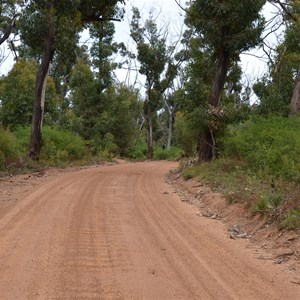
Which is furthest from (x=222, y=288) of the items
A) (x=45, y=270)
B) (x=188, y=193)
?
(x=188, y=193)

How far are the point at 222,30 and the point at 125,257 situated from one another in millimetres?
15727

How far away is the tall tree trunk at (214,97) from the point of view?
20.6m

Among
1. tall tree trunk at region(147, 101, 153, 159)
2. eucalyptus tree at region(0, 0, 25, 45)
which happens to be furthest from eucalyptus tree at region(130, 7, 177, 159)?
eucalyptus tree at region(0, 0, 25, 45)

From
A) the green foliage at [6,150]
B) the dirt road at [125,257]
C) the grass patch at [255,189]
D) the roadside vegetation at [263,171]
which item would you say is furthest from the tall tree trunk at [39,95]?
the dirt road at [125,257]

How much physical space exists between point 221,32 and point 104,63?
61.3 feet

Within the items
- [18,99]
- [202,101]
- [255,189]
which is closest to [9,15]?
[18,99]

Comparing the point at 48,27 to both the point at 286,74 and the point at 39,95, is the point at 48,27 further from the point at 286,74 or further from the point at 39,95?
the point at 286,74

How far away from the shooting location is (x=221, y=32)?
20297 millimetres

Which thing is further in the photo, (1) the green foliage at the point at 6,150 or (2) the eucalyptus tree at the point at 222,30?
(1) the green foliage at the point at 6,150

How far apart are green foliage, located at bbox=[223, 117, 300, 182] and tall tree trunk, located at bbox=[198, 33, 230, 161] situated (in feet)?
7.07

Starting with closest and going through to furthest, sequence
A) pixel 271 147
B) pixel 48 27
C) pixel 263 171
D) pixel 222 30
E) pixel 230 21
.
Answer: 1. pixel 263 171
2. pixel 271 147
3. pixel 230 21
4. pixel 222 30
5. pixel 48 27

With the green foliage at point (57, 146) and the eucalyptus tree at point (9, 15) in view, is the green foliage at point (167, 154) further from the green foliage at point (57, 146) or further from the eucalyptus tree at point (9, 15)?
the eucalyptus tree at point (9, 15)

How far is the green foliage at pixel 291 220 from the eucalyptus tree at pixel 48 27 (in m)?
16.5

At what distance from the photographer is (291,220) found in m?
8.15
